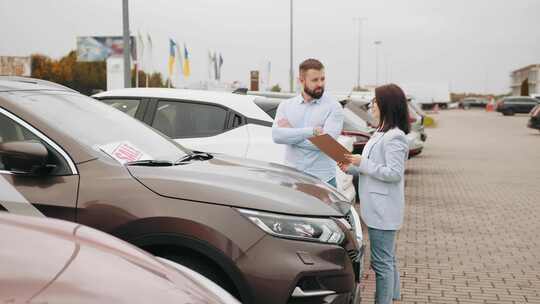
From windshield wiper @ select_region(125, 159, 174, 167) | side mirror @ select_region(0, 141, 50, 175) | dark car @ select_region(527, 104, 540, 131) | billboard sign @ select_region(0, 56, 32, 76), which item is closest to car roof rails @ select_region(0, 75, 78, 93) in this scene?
side mirror @ select_region(0, 141, 50, 175)

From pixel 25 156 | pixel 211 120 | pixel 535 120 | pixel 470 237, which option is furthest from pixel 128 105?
pixel 535 120

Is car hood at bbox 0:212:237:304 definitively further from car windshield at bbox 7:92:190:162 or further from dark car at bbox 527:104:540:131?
dark car at bbox 527:104:540:131

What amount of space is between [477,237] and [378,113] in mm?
3761

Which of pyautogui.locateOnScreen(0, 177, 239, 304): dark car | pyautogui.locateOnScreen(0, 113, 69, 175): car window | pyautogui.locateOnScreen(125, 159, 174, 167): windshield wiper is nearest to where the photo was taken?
pyautogui.locateOnScreen(0, 177, 239, 304): dark car

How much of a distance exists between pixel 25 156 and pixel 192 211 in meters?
0.85

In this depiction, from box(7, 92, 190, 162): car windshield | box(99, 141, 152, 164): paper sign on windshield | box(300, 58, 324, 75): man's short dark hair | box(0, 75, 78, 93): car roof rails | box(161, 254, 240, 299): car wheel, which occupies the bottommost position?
box(161, 254, 240, 299): car wheel

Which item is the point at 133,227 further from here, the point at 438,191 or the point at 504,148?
the point at 504,148

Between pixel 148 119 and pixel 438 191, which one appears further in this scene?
pixel 438 191

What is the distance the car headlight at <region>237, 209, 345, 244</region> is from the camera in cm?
338

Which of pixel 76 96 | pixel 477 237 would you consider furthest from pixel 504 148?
pixel 76 96

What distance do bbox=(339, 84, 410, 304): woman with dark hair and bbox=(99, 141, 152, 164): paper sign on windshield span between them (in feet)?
4.68

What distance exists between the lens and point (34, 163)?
3381 millimetres

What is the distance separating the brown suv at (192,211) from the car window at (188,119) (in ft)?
8.87

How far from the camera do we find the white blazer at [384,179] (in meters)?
4.42
